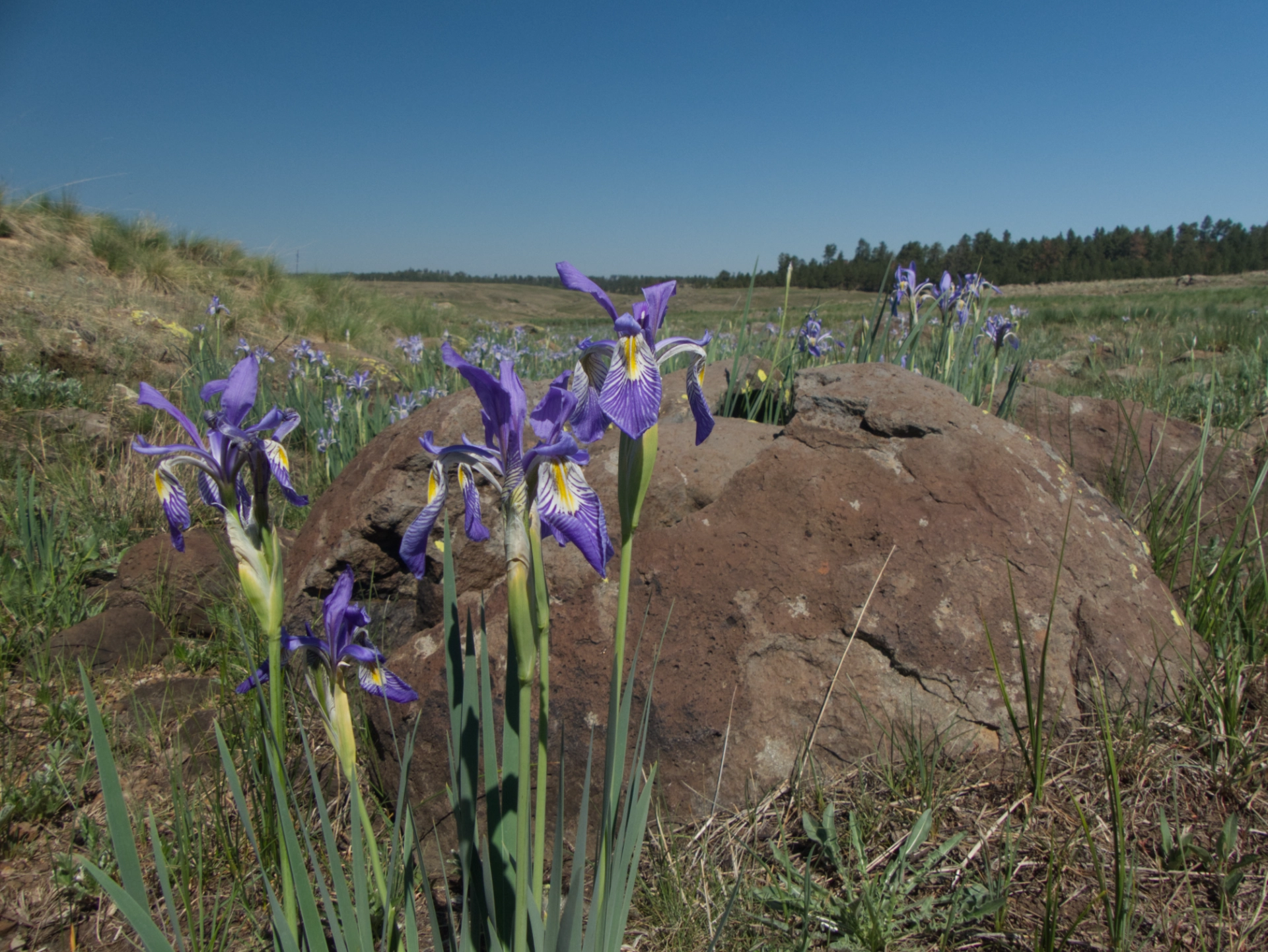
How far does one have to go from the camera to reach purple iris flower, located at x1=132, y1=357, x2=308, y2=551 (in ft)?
3.99

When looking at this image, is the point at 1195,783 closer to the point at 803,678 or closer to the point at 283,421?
the point at 803,678

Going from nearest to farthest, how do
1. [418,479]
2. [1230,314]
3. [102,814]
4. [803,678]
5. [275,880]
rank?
[275,880]
[803,678]
[102,814]
[418,479]
[1230,314]

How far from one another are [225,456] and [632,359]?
76cm

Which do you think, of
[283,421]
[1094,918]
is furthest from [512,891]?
[1094,918]

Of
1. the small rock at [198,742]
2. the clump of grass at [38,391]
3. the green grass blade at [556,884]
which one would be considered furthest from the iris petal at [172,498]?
the clump of grass at [38,391]

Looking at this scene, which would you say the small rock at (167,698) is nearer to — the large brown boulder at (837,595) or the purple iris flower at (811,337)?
the large brown boulder at (837,595)

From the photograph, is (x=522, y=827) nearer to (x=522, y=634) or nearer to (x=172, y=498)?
(x=522, y=634)

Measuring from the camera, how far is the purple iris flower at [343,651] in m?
1.35

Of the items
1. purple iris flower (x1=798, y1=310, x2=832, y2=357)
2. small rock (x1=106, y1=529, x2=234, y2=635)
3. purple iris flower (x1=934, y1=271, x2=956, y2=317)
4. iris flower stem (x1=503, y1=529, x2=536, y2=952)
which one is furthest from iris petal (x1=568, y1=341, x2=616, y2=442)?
purple iris flower (x1=934, y1=271, x2=956, y2=317)

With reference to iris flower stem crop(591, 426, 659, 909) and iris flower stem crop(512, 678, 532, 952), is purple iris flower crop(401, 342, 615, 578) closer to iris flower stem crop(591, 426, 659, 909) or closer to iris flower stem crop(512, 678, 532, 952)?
iris flower stem crop(591, 426, 659, 909)

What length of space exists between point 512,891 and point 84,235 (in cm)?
1266

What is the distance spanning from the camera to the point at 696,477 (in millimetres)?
2562

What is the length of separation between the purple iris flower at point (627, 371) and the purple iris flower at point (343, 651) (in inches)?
24.6

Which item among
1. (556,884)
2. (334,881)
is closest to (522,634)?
(556,884)
